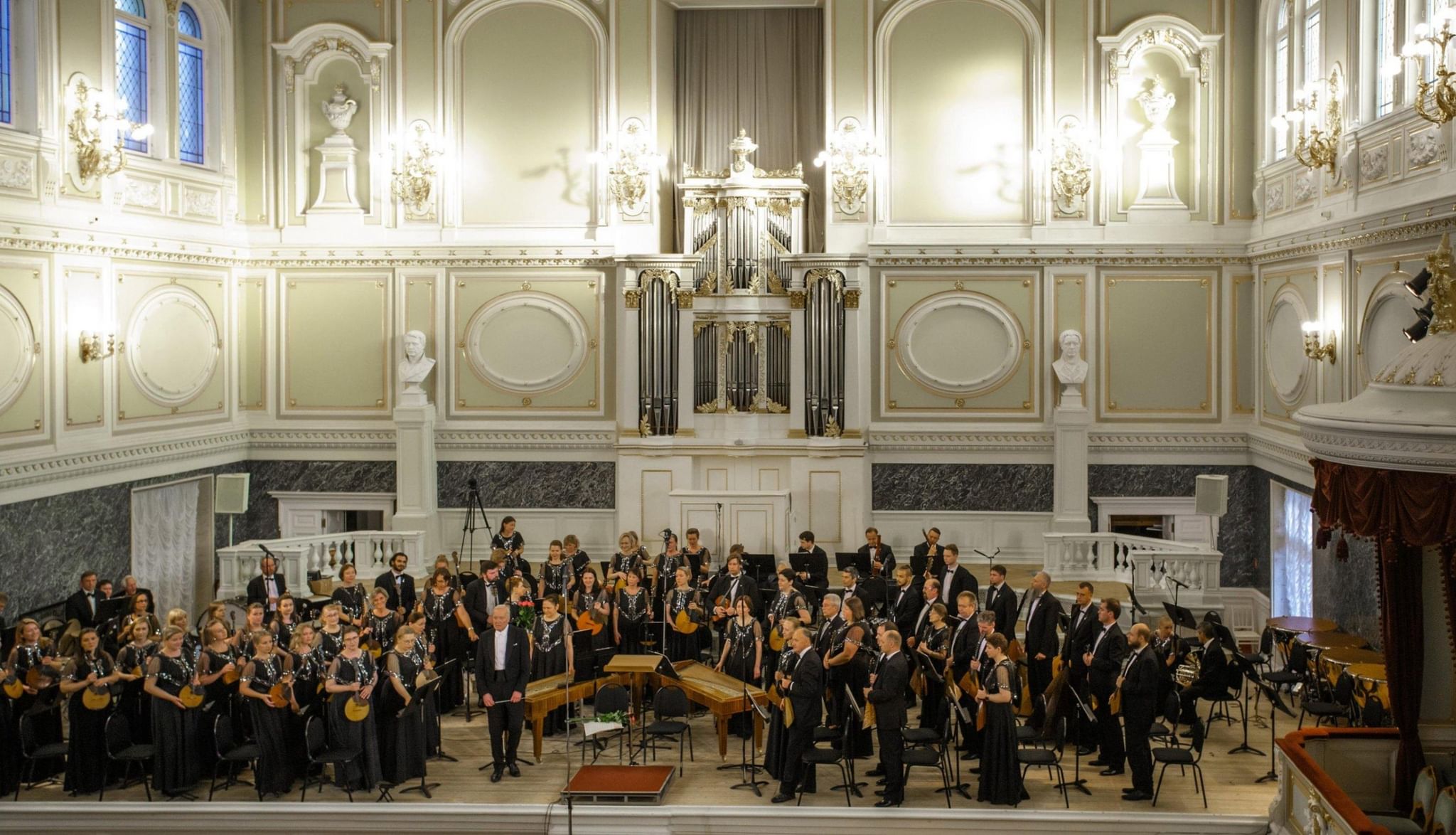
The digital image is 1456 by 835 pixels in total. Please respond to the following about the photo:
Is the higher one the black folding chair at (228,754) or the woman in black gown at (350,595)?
the woman in black gown at (350,595)

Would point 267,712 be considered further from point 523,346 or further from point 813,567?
point 523,346

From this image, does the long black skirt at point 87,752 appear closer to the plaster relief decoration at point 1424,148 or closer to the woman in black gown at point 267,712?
the woman in black gown at point 267,712

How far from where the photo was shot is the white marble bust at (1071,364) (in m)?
19.6

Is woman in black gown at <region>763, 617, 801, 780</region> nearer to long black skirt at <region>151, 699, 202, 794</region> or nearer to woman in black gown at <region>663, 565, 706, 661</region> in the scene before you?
woman in black gown at <region>663, 565, 706, 661</region>

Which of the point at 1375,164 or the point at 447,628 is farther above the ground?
the point at 1375,164

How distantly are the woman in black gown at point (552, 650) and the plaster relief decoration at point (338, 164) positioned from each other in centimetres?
930

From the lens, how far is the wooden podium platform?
37.9 feet

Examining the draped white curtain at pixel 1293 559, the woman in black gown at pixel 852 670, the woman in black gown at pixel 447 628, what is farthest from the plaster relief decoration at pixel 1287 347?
the woman in black gown at pixel 447 628

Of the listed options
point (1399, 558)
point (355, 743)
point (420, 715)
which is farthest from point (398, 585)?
point (1399, 558)

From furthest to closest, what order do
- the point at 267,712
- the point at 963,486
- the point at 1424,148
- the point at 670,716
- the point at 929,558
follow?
the point at 963,486
the point at 929,558
the point at 1424,148
the point at 670,716
the point at 267,712

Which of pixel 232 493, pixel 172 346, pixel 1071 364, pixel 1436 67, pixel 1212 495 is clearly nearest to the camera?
pixel 1436 67

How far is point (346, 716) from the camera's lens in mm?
11898

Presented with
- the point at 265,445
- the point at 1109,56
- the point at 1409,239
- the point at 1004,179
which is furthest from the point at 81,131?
the point at 1409,239

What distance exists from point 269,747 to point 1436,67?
12.6m
